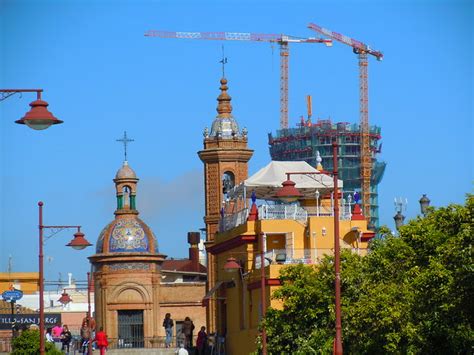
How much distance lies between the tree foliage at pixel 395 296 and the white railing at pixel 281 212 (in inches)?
266

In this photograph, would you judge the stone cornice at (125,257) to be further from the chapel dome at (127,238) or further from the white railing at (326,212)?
the white railing at (326,212)

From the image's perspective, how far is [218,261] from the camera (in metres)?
93.2

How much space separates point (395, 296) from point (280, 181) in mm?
25742

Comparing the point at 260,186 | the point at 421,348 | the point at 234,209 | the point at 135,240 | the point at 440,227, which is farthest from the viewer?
the point at 135,240

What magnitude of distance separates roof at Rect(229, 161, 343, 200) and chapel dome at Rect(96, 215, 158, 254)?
1418 cm

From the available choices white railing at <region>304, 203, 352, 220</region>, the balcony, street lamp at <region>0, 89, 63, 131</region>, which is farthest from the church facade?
street lamp at <region>0, 89, 63, 131</region>

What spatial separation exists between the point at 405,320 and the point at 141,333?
45.8 meters

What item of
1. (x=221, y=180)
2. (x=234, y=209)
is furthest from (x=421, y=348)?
(x=221, y=180)

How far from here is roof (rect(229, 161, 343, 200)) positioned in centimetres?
8450

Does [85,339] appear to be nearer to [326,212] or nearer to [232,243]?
[232,243]

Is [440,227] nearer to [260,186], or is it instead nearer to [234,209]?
[260,186]

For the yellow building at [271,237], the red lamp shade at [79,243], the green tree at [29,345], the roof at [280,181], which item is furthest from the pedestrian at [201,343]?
the red lamp shade at [79,243]

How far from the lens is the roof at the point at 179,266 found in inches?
4813

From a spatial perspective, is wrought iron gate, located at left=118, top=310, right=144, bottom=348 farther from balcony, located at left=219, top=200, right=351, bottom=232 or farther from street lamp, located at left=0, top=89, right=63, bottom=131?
street lamp, located at left=0, top=89, right=63, bottom=131
